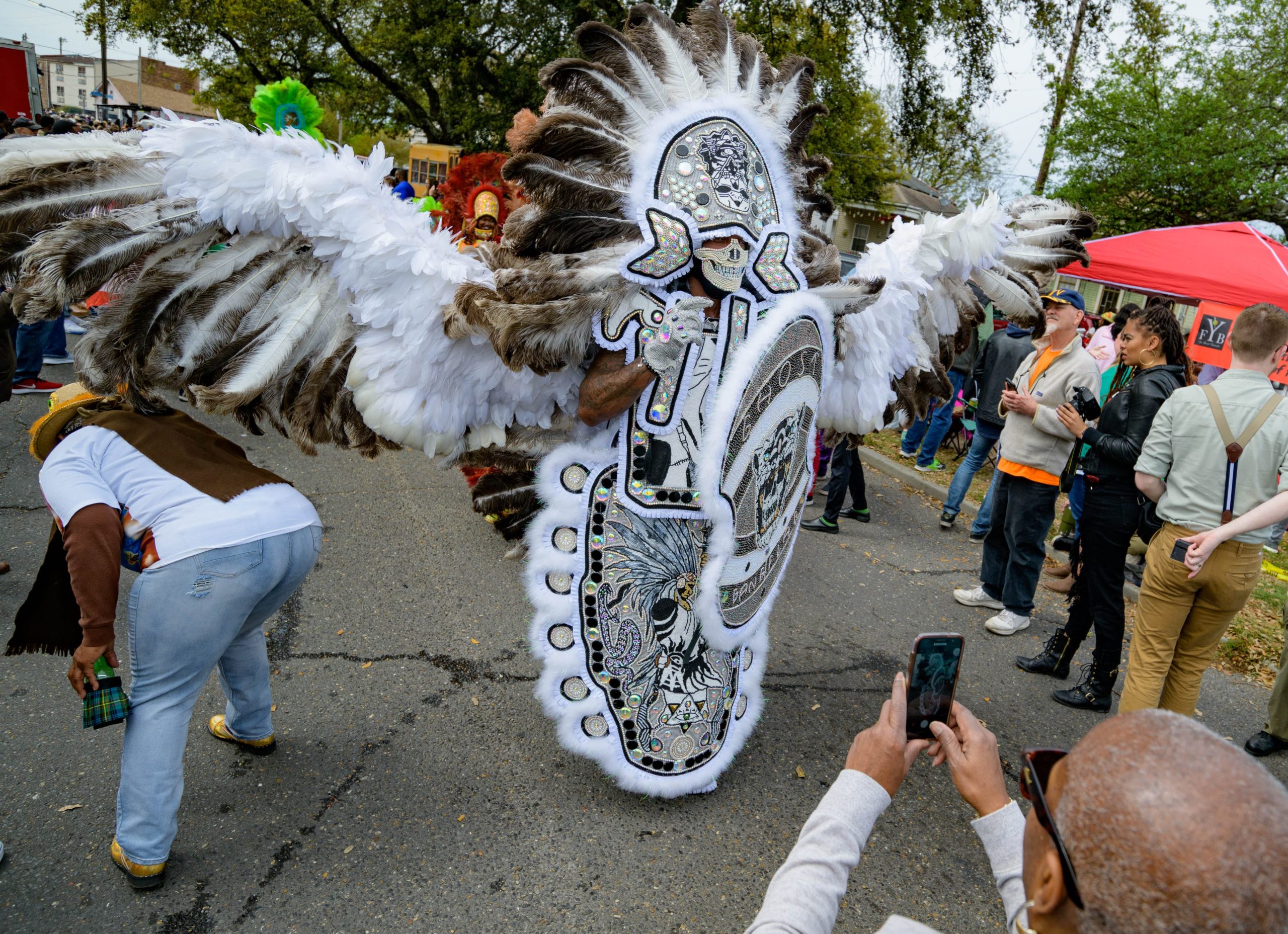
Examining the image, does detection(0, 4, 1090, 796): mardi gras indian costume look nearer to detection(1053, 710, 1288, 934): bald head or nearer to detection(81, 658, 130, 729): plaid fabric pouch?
detection(81, 658, 130, 729): plaid fabric pouch

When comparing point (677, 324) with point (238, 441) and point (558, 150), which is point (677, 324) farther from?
point (238, 441)

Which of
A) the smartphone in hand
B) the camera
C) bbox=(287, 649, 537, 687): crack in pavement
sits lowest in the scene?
bbox=(287, 649, 537, 687): crack in pavement

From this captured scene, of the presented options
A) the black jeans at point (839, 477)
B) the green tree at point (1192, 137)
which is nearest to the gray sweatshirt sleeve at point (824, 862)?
the black jeans at point (839, 477)

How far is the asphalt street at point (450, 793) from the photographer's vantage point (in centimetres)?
219

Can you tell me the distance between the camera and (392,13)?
53.1ft

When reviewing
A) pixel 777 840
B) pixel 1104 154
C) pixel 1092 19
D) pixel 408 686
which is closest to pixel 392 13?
pixel 1092 19

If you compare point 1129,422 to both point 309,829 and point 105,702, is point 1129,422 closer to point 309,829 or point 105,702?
point 309,829

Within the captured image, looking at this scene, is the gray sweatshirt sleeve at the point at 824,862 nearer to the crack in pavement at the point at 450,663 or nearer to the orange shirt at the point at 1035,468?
the crack in pavement at the point at 450,663

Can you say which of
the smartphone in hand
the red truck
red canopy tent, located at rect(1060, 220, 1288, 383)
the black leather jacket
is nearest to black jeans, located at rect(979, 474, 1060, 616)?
the black leather jacket

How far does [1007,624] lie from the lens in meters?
4.39

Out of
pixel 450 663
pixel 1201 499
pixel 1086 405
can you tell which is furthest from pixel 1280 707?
pixel 450 663

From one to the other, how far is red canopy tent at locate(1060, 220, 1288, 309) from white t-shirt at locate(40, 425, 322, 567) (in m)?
5.71

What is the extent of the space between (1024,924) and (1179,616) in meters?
2.59

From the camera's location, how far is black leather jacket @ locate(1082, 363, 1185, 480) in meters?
3.38
